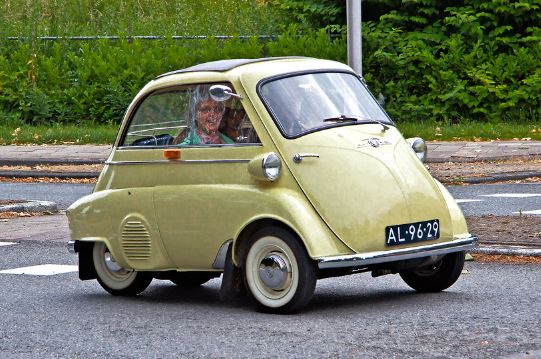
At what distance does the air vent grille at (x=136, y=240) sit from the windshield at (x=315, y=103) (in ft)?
4.14

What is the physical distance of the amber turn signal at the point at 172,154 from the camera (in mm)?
9203

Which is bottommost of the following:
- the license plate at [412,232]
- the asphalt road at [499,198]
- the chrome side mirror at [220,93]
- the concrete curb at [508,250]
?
the asphalt road at [499,198]

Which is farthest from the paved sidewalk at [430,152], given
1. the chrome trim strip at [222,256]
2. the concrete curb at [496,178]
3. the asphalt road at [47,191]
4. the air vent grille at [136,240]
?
the chrome trim strip at [222,256]

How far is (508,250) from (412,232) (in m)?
2.64

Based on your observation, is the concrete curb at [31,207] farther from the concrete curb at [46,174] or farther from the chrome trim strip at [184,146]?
the chrome trim strip at [184,146]

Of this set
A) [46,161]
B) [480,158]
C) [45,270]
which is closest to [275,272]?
[45,270]

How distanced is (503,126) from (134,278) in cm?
1749

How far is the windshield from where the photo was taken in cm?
882

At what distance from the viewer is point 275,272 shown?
8414 mm

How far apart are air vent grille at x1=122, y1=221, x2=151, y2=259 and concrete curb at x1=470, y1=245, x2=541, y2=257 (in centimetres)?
310

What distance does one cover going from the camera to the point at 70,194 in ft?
62.2

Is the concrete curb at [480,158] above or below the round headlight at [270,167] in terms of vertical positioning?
below

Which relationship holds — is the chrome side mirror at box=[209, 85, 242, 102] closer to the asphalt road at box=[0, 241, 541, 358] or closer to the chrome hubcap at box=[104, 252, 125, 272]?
the asphalt road at box=[0, 241, 541, 358]

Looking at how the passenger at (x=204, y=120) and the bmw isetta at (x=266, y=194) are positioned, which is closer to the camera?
the bmw isetta at (x=266, y=194)
